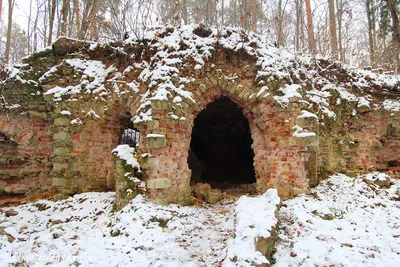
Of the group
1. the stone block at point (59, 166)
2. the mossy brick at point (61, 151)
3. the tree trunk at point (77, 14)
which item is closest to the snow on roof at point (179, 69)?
the mossy brick at point (61, 151)

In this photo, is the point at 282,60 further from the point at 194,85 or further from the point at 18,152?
the point at 18,152

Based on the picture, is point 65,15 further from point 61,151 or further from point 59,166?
point 59,166

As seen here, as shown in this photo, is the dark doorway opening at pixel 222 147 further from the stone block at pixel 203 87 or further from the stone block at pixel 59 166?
the stone block at pixel 59 166

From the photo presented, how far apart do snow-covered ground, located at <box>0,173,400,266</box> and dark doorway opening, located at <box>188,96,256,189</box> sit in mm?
4465

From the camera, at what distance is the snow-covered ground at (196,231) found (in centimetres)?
349

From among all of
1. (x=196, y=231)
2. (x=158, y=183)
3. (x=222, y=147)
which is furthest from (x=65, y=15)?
(x=196, y=231)

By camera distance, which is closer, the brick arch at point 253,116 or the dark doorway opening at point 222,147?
the brick arch at point 253,116

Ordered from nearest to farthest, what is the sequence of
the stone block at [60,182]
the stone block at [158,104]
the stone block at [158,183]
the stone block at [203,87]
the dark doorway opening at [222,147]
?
the stone block at [158,183], the stone block at [158,104], the stone block at [203,87], the stone block at [60,182], the dark doorway opening at [222,147]

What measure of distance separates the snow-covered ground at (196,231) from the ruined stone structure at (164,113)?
545 mm

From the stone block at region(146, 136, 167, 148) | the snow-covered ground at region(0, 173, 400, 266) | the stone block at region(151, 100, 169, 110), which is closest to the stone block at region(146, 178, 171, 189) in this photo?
the snow-covered ground at region(0, 173, 400, 266)

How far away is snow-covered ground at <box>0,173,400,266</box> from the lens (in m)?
3.49

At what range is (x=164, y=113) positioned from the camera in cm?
525

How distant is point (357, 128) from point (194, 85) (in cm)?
503

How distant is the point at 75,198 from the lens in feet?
19.3
